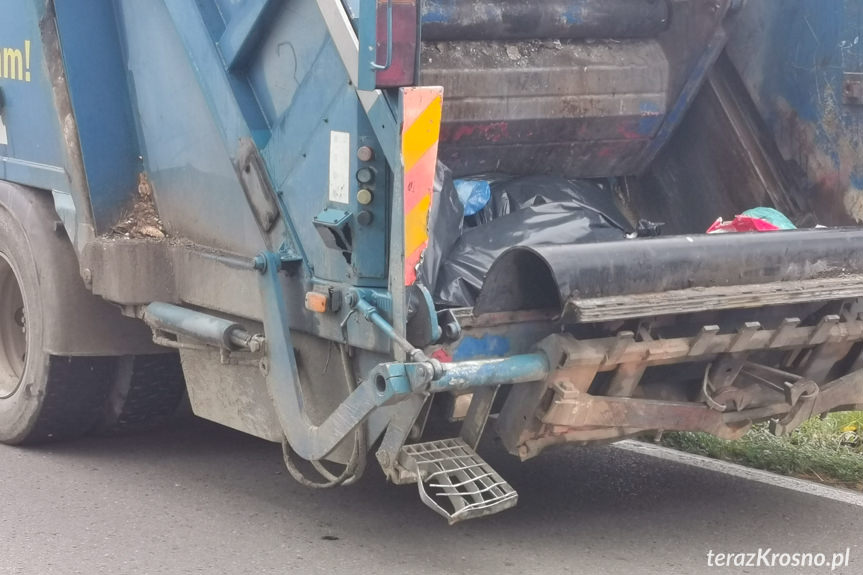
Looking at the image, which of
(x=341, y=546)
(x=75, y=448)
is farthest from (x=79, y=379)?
(x=341, y=546)

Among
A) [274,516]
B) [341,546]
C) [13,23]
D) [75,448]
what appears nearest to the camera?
[341,546]

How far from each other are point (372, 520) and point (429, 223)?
105 centimetres

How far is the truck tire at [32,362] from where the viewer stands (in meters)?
4.97

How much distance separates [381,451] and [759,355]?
1.27 m

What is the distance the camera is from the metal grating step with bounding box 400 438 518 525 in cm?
370

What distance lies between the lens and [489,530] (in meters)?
4.31

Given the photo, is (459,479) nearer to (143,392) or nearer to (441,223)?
→ (441,223)

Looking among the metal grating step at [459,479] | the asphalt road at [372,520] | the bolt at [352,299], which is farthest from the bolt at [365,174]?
the asphalt road at [372,520]

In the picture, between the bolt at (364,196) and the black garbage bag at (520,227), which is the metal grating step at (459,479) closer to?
the black garbage bag at (520,227)

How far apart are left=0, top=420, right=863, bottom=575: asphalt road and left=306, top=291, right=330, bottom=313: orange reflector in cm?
76

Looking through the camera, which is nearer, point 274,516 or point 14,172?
point 274,516

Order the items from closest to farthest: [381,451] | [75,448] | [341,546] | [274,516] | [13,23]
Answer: [381,451]
[341,546]
[274,516]
[13,23]
[75,448]

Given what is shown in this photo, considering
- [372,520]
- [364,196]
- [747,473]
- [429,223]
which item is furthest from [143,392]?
[747,473]

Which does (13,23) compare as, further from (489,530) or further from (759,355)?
(759,355)
